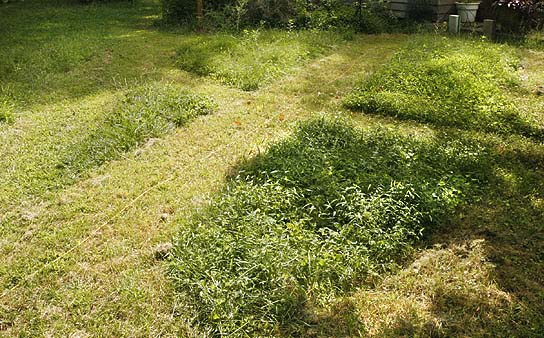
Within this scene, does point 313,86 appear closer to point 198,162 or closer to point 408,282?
point 198,162

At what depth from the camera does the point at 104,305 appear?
2.80m

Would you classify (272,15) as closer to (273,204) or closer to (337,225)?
(273,204)

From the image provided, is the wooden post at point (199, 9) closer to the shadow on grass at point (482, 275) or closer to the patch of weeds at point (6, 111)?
the patch of weeds at point (6, 111)

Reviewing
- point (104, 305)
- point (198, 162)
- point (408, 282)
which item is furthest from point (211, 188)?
point (408, 282)

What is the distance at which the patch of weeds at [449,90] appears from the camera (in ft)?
17.7

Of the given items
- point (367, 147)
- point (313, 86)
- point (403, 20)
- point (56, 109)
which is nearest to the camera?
point (367, 147)

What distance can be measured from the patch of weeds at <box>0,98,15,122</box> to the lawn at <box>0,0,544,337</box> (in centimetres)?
3

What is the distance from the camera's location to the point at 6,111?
560 centimetres

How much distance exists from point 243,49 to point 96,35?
13.2 ft

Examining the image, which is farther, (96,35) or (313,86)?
(96,35)

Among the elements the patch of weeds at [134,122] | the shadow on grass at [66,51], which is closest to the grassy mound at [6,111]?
the shadow on grass at [66,51]

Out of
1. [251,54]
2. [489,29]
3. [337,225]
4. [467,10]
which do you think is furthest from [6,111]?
[467,10]

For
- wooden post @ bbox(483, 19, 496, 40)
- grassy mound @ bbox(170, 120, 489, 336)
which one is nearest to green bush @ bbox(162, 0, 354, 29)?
wooden post @ bbox(483, 19, 496, 40)

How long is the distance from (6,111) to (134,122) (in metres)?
1.77
